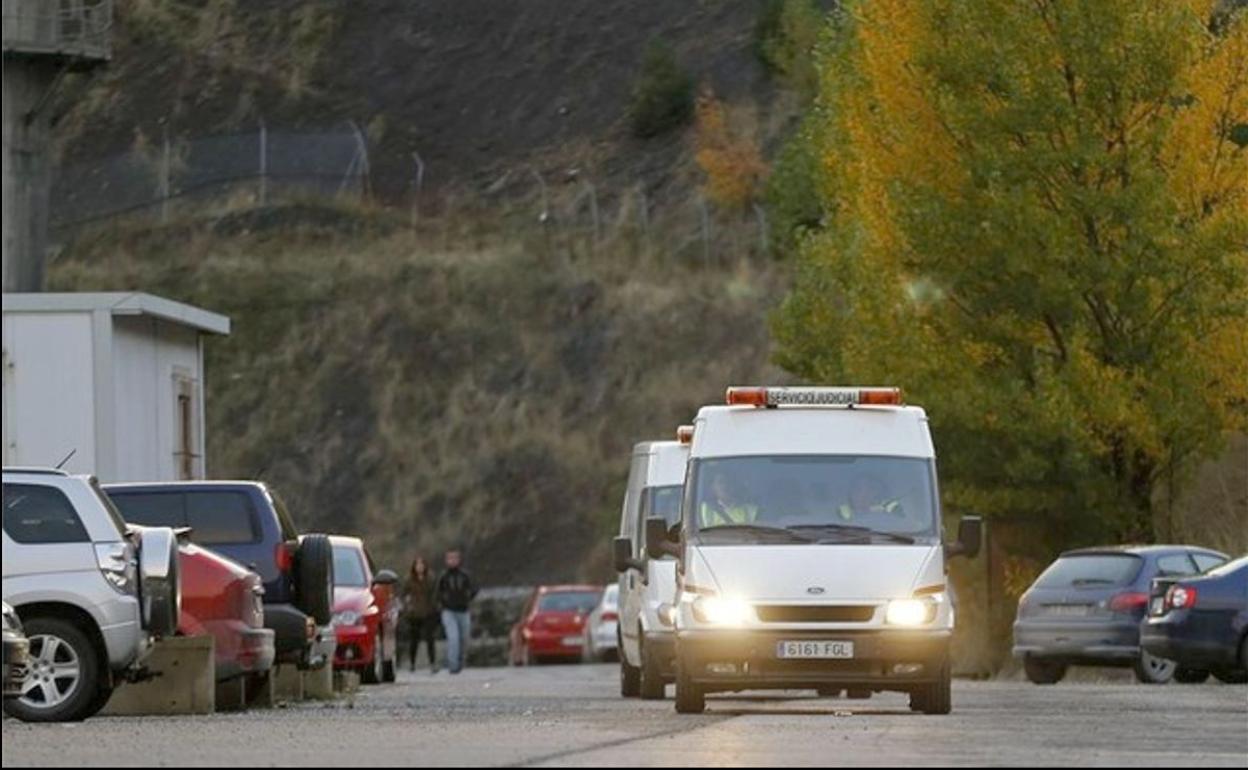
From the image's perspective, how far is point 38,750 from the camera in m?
17.1

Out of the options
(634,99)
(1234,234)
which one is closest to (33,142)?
(1234,234)

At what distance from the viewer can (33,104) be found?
5453 cm

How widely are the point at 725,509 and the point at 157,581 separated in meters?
4.25

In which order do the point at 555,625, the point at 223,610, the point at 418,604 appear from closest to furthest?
1. the point at 223,610
2. the point at 418,604
3. the point at 555,625

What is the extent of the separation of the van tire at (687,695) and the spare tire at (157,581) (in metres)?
3.62

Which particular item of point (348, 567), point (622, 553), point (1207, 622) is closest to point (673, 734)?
point (622, 553)

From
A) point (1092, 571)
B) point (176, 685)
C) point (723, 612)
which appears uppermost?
point (1092, 571)

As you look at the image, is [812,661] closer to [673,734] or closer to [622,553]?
[622,553]

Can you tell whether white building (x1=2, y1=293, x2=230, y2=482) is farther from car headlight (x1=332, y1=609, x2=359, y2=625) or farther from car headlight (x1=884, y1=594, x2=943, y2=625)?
car headlight (x1=884, y1=594, x2=943, y2=625)

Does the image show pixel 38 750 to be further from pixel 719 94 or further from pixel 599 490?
pixel 719 94

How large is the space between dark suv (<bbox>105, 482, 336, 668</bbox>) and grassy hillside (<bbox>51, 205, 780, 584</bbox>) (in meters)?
46.9

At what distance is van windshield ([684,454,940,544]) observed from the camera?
24.7 meters

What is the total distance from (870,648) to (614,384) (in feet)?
197

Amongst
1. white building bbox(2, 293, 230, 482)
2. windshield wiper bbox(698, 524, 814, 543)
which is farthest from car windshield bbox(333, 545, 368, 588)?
windshield wiper bbox(698, 524, 814, 543)
